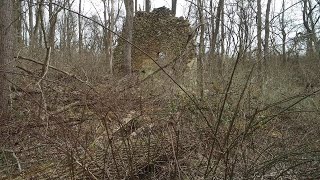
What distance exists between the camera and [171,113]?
3.63 m

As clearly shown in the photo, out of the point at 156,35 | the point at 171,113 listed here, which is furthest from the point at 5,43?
the point at 156,35

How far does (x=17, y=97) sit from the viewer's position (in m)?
6.78

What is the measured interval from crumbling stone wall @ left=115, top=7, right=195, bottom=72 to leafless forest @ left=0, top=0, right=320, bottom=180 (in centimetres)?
10

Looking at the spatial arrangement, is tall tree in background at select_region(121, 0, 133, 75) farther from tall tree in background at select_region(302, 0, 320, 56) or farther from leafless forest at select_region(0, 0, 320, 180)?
tall tree in background at select_region(302, 0, 320, 56)

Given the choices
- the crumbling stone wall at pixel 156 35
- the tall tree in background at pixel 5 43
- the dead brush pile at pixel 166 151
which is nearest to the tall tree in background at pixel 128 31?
the crumbling stone wall at pixel 156 35

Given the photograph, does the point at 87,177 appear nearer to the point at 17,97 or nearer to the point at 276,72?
the point at 17,97

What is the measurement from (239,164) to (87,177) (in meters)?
1.54

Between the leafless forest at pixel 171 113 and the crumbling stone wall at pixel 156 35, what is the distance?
0.10 m

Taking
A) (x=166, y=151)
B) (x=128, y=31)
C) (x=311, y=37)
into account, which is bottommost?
(x=166, y=151)

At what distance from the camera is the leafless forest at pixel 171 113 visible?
290cm

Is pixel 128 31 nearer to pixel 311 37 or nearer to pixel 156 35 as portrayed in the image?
pixel 156 35

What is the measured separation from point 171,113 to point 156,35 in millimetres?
10691

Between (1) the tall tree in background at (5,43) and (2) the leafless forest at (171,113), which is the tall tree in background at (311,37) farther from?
(1) the tall tree in background at (5,43)

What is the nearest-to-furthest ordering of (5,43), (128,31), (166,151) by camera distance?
1. (166,151)
2. (5,43)
3. (128,31)
